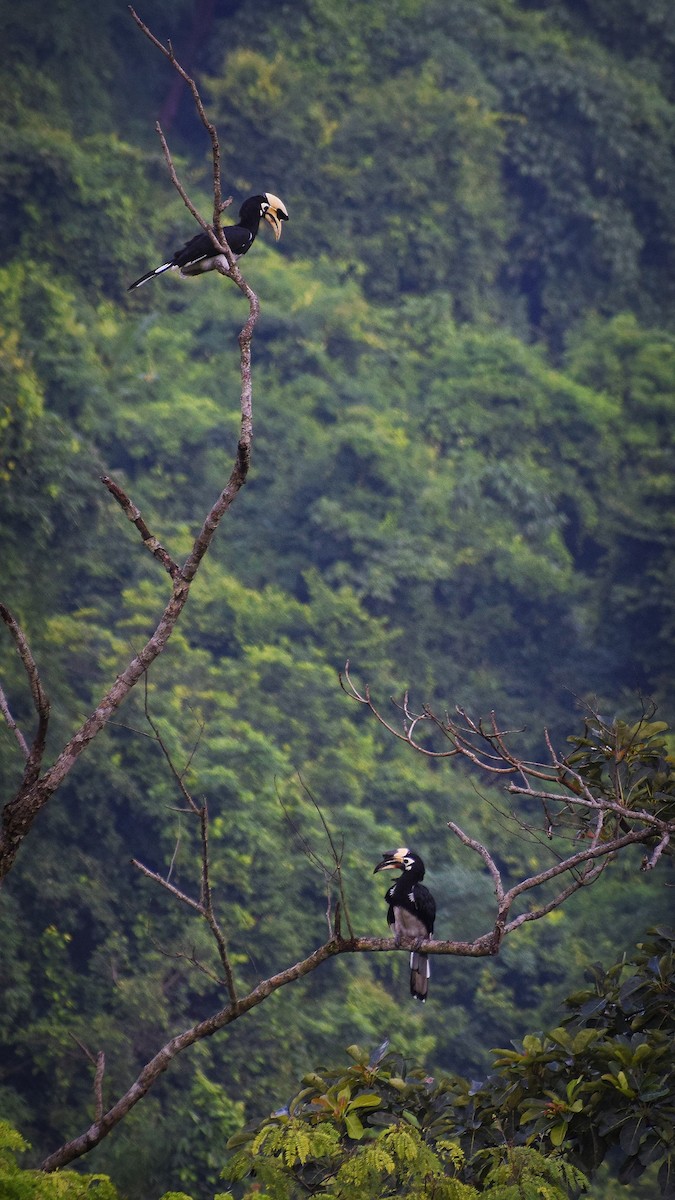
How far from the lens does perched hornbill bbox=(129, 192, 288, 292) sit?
4.58 m

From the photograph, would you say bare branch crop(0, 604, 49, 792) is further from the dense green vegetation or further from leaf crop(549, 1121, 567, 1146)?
the dense green vegetation

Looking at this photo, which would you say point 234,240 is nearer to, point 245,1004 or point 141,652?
point 141,652

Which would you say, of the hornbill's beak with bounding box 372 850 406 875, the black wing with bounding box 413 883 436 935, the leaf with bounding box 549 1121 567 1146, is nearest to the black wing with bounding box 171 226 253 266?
the hornbill's beak with bounding box 372 850 406 875

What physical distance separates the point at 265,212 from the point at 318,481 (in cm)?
950

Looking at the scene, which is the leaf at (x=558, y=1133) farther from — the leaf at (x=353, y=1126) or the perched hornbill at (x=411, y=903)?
the perched hornbill at (x=411, y=903)

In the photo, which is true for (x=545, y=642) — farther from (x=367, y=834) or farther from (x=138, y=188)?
(x=138, y=188)

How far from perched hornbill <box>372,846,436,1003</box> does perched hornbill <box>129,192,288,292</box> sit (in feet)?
7.78


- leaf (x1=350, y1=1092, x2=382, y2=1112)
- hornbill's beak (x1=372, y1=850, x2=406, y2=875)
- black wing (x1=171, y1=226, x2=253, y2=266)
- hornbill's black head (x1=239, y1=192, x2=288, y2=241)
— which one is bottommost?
hornbill's beak (x1=372, y1=850, x2=406, y2=875)

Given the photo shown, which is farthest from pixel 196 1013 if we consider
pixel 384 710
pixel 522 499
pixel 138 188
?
pixel 138 188

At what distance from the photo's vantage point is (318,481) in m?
14.3

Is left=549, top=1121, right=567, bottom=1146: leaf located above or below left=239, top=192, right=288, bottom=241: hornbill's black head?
below

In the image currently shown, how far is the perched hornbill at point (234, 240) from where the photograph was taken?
4582 millimetres

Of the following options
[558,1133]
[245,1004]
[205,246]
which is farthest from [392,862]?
[205,246]

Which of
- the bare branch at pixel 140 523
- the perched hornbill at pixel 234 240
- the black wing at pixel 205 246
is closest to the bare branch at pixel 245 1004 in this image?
the bare branch at pixel 140 523
